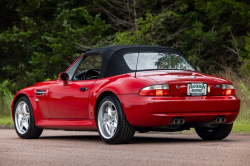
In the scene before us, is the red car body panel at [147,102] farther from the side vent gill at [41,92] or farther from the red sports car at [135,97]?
the side vent gill at [41,92]

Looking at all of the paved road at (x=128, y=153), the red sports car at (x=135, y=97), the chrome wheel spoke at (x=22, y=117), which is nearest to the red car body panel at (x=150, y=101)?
the red sports car at (x=135, y=97)

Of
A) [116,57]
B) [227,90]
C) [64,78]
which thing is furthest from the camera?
[64,78]

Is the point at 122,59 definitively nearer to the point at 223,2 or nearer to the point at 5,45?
the point at 223,2

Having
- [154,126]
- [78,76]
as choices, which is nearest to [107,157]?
[154,126]

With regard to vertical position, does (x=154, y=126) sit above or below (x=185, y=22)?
below

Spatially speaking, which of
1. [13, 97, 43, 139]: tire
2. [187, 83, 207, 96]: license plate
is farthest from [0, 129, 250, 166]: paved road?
[13, 97, 43, 139]: tire

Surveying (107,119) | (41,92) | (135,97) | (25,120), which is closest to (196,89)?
(135,97)

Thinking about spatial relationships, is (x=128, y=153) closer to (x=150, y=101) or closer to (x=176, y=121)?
(x=150, y=101)

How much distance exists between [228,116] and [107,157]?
93.2 inches

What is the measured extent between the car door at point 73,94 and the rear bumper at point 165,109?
40.7 inches

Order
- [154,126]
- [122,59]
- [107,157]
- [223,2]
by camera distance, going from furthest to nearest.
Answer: [223,2], [122,59], [154,126], [107,157]

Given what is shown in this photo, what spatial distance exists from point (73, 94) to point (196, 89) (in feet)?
7.21

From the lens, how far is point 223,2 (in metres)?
29.6

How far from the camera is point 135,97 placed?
24.9 feet
